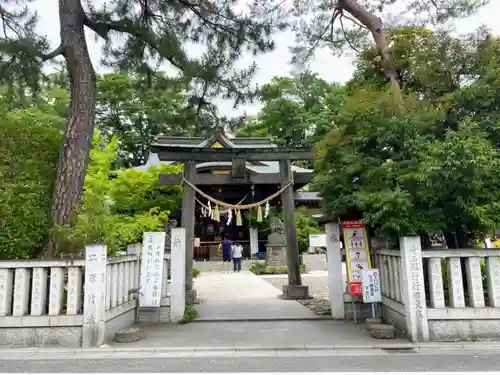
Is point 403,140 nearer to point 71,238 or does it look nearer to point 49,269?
point 71,238

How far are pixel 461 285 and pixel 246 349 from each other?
3.83 meters

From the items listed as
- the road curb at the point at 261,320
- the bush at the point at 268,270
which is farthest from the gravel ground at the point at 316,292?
the bush at the point at 268,270

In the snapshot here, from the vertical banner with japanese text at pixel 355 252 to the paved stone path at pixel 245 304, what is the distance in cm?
126

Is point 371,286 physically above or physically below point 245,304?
above

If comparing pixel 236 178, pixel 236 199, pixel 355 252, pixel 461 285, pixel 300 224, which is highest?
pixel 236 199

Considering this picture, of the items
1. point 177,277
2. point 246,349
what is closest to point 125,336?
point 177,277

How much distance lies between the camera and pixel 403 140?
291 inches

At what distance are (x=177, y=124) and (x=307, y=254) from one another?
1527 cm

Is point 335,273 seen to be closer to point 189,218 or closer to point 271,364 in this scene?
point 271,364

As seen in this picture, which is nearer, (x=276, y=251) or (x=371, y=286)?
(x=371, y=286)

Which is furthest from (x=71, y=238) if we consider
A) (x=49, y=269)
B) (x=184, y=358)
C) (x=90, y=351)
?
(x=184, y=358)

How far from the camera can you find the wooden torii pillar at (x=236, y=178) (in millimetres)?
10719

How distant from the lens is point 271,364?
5.71 meters

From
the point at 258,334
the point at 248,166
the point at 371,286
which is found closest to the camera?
the point at 258,334
